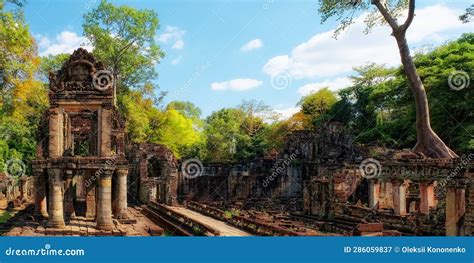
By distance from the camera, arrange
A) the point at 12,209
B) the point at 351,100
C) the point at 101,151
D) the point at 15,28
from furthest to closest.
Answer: the point at 351,100, the point at 12,209, the point at 15,28, the point at 101,151

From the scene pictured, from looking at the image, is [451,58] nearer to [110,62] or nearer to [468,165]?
[468,165]

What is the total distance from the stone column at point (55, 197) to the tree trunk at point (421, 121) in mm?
16121

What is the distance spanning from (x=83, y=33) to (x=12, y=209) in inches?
707

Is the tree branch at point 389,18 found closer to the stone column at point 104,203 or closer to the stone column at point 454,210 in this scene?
the stone column at point 454,210

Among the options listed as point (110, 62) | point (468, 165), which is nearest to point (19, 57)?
point (110, 62)

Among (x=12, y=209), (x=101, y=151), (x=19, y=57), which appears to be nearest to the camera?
(x=101, y=151)

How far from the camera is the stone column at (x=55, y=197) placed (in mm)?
18984

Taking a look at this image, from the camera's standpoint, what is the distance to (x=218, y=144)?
179 feet

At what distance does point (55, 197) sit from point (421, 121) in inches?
677

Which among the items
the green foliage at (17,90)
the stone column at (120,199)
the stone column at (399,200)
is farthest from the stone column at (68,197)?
the stone column at (399,200)

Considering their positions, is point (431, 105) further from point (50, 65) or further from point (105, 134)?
point (50, 65)

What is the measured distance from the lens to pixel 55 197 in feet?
62.4

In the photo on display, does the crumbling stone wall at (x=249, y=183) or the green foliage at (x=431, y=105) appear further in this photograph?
the crumbling stone wall at (x=249, y=183)

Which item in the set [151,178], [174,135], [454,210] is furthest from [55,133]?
[174,135]
